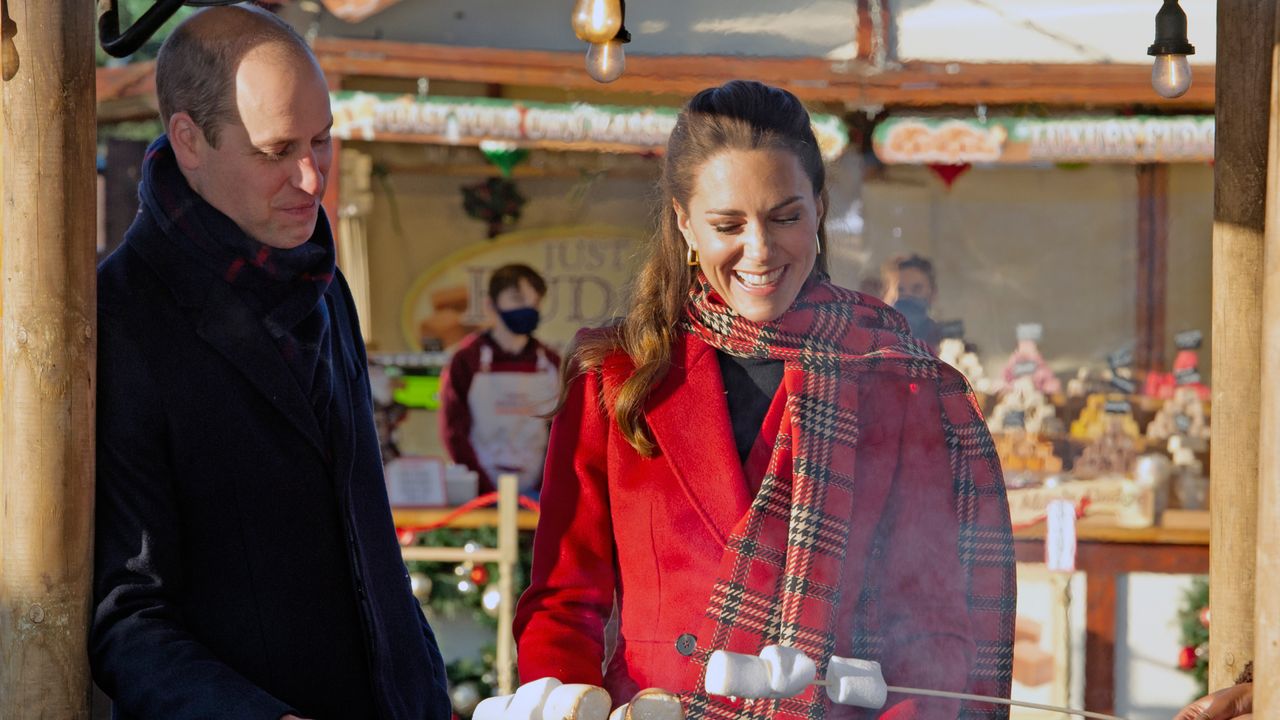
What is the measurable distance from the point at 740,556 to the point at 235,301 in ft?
3.04

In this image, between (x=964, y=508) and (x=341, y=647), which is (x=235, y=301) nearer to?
(x=341, y=647)

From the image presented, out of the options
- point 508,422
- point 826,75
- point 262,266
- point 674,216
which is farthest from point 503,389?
point 262,266

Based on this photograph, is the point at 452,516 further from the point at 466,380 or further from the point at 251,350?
the point at 251,350

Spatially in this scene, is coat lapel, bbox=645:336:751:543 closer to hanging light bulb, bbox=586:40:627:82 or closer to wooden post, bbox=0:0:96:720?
wooden post, bbox=0:0:96:720

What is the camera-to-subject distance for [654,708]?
200cm

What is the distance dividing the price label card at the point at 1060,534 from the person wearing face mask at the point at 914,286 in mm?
1425

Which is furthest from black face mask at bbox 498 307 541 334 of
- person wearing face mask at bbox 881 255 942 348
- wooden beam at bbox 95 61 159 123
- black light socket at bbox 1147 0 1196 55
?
black light socket at bbox 1147 0 1196 55

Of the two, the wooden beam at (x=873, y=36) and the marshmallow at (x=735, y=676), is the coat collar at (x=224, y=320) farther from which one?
the wooden beam at (x=873, y=36)

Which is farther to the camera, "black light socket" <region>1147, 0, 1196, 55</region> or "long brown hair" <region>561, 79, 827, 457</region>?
"black light socket" <region>1147, 0, 1196, 55</region>

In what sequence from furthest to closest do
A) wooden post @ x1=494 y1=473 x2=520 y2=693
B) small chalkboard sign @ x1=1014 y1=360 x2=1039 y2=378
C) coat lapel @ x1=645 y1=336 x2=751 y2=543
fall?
small chalkboard sign @ x1=1014 y1=360 x2=1039 y2=378 < wooden post @ x1=494 y1=473 x2=520 y2=693 < coat lapel @ x1=645 y1=336 x2=751 y2=543

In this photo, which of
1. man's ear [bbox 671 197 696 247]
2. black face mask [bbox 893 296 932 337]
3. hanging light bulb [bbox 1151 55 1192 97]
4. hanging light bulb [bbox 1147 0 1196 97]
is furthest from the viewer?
A: black face mask [bbox 893 296 932 337]

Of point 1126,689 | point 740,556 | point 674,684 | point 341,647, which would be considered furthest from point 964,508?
point 1126,689

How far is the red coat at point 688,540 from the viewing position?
89.7 inches

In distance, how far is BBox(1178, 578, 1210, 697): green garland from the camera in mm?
6863
